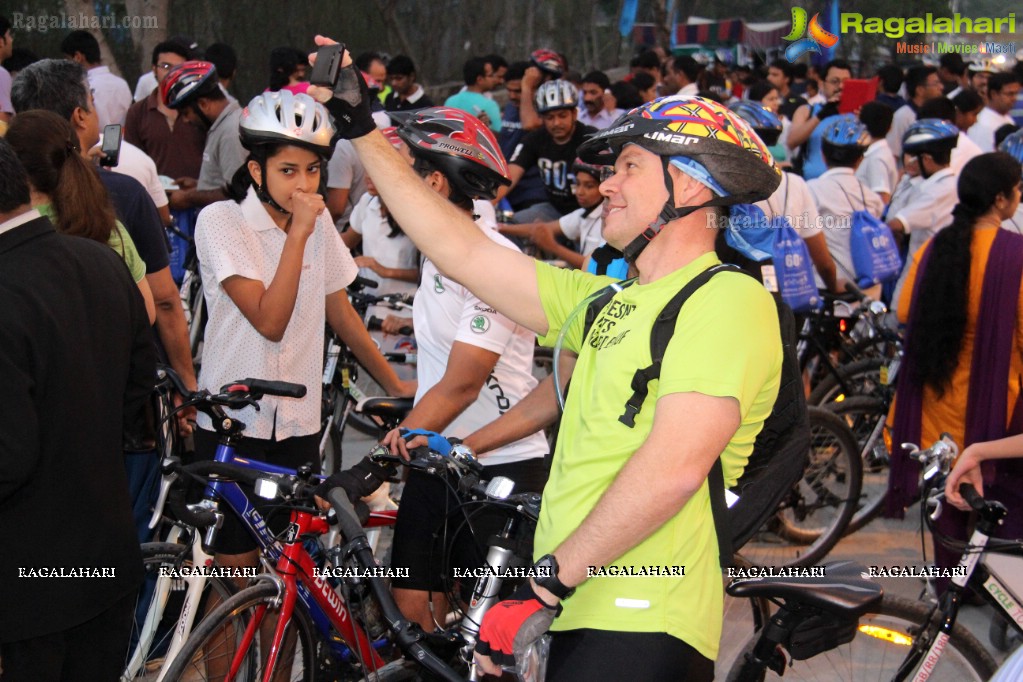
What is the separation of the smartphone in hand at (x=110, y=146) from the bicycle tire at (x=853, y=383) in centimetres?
392

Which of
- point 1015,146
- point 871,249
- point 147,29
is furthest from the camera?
point 147,29

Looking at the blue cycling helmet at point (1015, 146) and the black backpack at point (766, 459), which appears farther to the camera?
the blue cycling helmet at point (1015, 146)

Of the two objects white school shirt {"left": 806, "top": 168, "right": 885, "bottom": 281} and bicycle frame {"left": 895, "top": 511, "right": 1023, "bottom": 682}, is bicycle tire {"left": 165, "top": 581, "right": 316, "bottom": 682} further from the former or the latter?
white school shirt {"left": 806, "top": 168, "right": 885, "bottom": 281}

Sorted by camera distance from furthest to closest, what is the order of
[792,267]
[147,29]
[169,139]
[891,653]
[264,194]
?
1. [147,29]
2. [169,139]
3. [792,267]
4. [264,194]
5. [891,653]

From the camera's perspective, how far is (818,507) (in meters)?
5.82

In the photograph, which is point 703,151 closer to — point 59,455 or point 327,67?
point 327,67

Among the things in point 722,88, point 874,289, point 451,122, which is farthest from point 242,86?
point 451,122

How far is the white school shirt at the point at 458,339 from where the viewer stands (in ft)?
12.1

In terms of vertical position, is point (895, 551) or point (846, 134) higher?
point (846, 134)

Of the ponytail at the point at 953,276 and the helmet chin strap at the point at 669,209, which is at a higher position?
the helmet chin strap at the point at 669,209

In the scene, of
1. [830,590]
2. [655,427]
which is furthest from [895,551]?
[655,427]

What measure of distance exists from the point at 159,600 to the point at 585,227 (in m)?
4.00

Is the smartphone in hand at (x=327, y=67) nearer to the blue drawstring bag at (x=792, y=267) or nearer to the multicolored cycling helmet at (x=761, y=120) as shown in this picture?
the blue drawstring bag at (x=792, y=267)

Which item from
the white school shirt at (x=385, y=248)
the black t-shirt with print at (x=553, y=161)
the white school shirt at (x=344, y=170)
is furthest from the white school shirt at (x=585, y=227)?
the white school shirt at (x=344, y=170)
